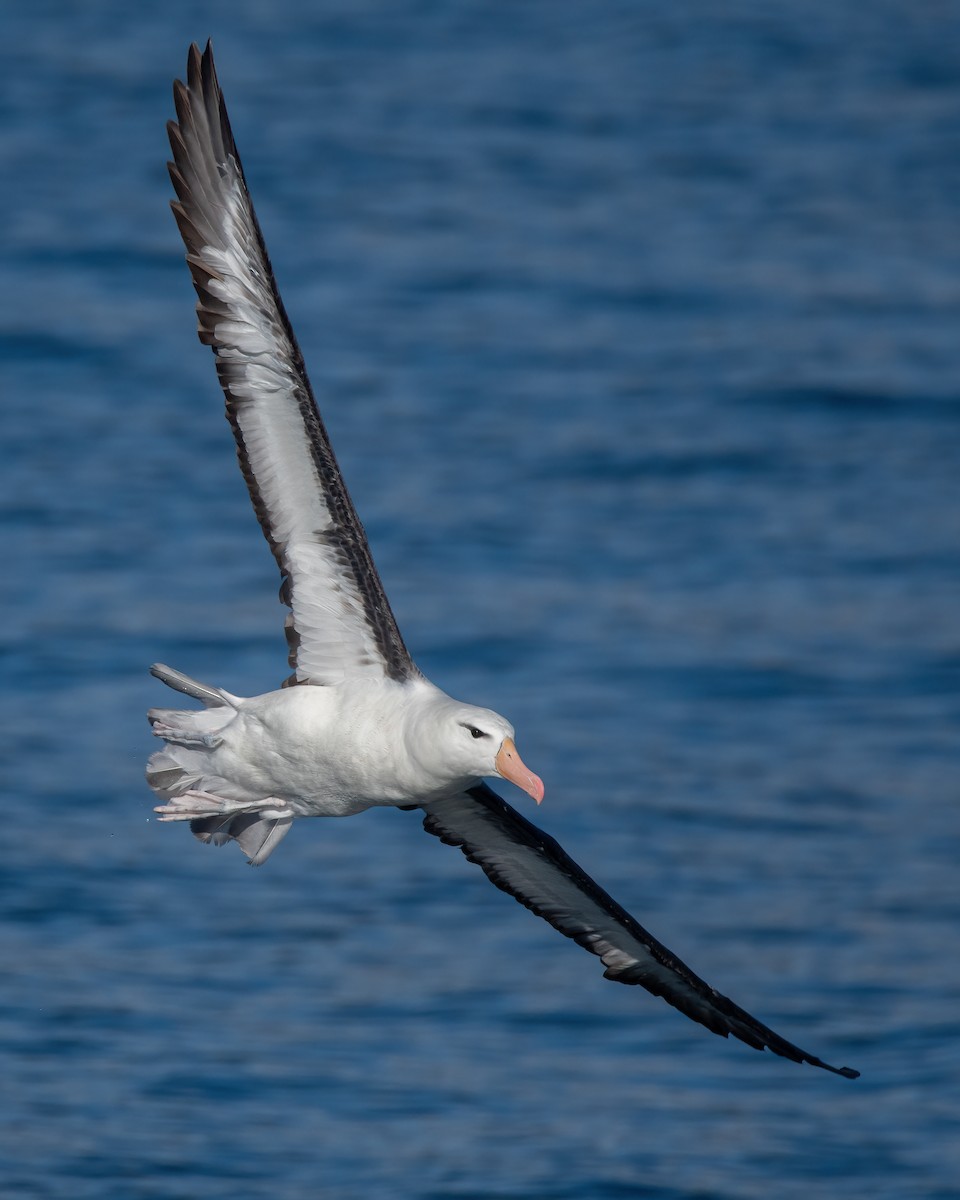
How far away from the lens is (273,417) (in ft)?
31.7

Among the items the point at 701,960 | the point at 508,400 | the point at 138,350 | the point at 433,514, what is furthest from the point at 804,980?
the point at 138,350

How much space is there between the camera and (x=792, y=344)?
27.5 m

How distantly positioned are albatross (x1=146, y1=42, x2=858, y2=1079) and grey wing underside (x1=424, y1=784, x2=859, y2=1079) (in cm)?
54

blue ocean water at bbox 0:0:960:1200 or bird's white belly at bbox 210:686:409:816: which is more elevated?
blue ocean water at bbox 0:0:960:1200

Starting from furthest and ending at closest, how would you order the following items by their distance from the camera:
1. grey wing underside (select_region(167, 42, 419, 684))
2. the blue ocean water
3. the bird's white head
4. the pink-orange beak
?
the blue ocean water < grey wing underside (select_region(167, 42, 419, 684)) < the bird's white head < the pink-orange beak

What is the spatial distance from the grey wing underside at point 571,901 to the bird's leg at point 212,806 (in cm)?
97

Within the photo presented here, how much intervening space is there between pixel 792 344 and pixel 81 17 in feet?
41.9

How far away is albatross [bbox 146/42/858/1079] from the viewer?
9336mm

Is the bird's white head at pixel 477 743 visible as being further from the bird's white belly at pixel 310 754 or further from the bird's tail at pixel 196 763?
the bird's tail at pixel 196 763

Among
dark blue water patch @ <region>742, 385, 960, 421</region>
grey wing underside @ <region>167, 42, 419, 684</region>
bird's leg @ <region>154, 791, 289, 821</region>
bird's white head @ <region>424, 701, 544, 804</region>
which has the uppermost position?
dark blue water patch @ <region>742, 385, 960, 421</region>

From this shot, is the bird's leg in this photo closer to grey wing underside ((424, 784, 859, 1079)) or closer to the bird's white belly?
the bird's white belly

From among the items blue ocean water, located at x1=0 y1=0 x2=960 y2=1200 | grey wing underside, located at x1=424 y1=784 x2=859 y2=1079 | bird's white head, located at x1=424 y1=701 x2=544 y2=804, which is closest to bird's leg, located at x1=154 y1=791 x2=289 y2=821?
grey wing underside, located at x1=424 y1=784 x2=859 y2=1079

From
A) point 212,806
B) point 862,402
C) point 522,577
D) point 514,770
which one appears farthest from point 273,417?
point 862,402

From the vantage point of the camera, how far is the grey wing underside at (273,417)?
→ 9.49m
